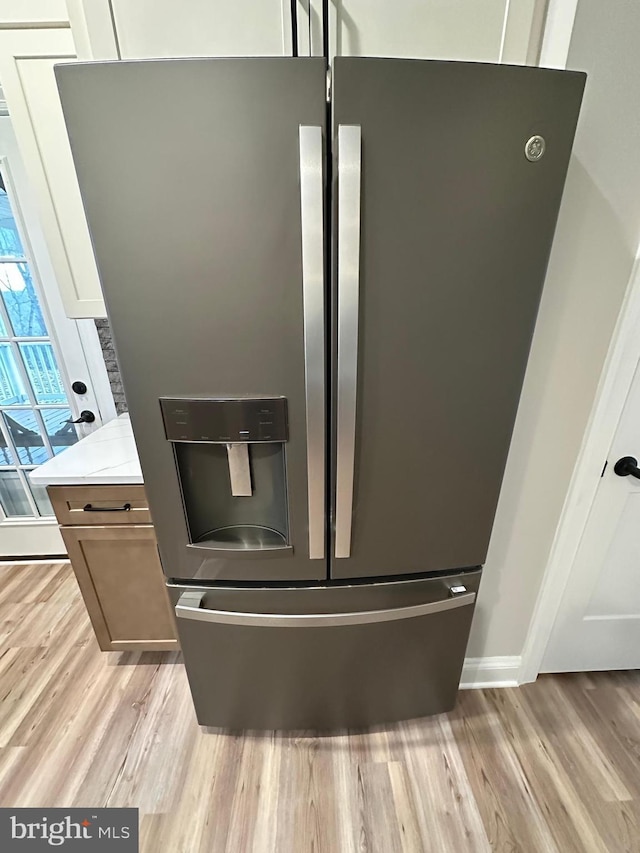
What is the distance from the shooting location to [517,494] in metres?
1.25

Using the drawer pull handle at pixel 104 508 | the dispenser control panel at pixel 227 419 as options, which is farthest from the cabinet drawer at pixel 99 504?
the dispenser control panel at pixel 227 419

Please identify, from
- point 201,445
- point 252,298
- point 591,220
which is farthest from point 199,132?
point 591,220

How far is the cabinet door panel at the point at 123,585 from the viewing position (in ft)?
4.50

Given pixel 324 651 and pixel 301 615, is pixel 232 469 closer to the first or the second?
pixel 301 615

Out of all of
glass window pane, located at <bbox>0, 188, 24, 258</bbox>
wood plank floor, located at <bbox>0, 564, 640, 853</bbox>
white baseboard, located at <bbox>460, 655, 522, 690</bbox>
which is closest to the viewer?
wood plank floor, located at <bbox>0, 564, 640, 853</bbox>

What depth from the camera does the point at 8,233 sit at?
171cm

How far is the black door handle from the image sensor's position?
1.23 metres

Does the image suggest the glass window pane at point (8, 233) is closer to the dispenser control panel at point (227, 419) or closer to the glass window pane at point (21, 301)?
the glass window pane at point (21, 301)

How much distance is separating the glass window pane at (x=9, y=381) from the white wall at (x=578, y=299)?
2.27 metres

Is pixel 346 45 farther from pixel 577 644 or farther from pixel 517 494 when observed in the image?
pixel 577 644

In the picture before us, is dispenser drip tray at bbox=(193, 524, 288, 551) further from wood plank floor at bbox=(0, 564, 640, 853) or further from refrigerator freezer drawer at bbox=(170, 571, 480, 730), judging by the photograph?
wood plank floor at bbox=(0, 564, 640, 853)

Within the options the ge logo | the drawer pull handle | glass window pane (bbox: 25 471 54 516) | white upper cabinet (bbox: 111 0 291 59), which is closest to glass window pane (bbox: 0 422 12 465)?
glass window pane (bbox: 25 471 54 516)

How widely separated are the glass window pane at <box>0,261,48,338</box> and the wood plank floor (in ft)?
5.03

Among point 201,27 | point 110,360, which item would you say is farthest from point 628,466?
point 110,360
